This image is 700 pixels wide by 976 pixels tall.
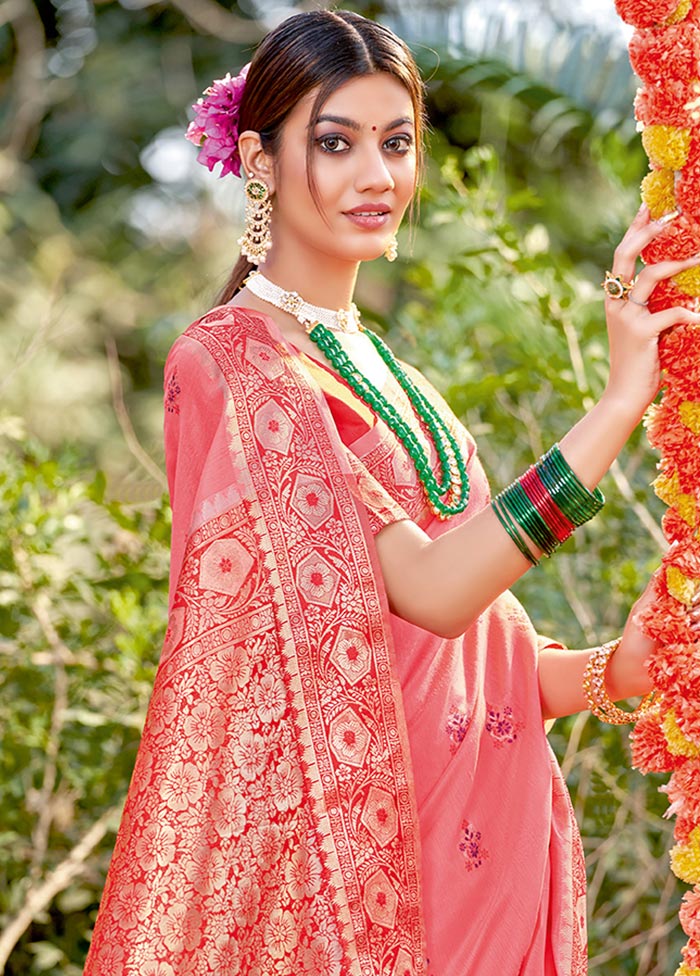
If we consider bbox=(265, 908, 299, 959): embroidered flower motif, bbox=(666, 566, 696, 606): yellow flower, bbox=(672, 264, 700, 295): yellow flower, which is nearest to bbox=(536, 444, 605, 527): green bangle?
bbox=(666, 566, 696, 606): yellow flower

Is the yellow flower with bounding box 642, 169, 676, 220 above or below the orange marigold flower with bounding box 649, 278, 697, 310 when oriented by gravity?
above

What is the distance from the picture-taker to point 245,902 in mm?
1448

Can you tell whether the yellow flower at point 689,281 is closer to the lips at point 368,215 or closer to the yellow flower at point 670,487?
the yellow flower at point 670,487

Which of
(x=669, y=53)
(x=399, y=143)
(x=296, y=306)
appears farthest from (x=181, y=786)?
(x=669, y=53)

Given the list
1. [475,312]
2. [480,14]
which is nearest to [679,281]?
[475,312]

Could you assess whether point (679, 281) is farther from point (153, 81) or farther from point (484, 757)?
point (153, 81)

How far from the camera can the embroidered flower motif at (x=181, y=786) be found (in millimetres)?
1463

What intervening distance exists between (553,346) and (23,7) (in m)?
4.87

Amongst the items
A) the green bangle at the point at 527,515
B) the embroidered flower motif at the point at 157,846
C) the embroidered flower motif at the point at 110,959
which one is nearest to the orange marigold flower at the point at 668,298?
the green bangle at the point at 527,515

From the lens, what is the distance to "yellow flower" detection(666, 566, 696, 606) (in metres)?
1.42

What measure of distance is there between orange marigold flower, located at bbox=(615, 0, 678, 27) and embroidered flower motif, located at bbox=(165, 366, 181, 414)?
651mm

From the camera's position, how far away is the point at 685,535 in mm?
1434

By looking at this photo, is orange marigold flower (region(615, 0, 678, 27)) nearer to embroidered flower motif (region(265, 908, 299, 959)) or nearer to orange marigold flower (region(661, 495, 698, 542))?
orange marigold flower (region(661, 495, 698, 542))

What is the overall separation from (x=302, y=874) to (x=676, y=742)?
0.43 metres
